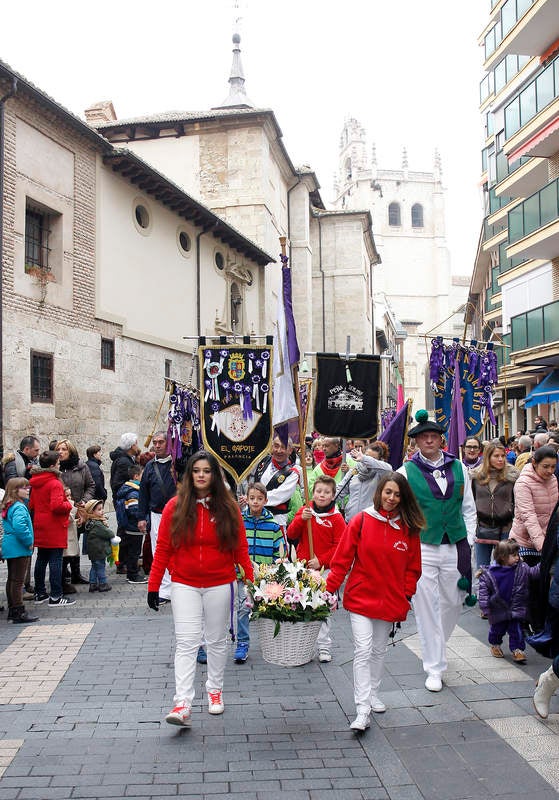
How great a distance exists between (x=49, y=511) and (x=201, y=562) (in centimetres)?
418

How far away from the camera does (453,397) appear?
1156 cm

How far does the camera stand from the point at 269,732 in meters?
4.88

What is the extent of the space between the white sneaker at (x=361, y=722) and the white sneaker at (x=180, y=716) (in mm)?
1019

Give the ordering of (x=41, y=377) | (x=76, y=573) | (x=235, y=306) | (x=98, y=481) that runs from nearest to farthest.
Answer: (x=76, y=573) → (x=98, y=481) → (x=41, y=377) → (x=235, y=306)

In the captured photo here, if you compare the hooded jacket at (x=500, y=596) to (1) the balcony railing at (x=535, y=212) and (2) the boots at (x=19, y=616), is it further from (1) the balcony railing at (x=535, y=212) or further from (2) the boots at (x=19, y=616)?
(1) the balcony railing at (x=535, y=212)

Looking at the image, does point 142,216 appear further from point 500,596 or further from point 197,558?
point 197,558

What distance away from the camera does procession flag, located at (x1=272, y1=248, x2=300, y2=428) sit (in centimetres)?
728

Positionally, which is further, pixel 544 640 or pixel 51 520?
pixel 51 520

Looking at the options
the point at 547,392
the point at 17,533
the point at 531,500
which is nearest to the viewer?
the point at 531,500

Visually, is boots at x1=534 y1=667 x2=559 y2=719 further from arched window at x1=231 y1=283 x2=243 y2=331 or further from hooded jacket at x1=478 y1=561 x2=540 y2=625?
arched window at x1=231 y1=283 x2=243 y2=331

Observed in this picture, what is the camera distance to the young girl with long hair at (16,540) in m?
7.91

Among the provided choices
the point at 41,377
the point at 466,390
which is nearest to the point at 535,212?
the point at 466,390

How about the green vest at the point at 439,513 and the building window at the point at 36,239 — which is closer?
the green vest at the point at 439,513

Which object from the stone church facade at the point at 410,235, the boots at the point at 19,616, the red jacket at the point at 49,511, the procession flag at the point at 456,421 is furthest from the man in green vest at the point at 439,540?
the stone church facade at the point at 410,235
